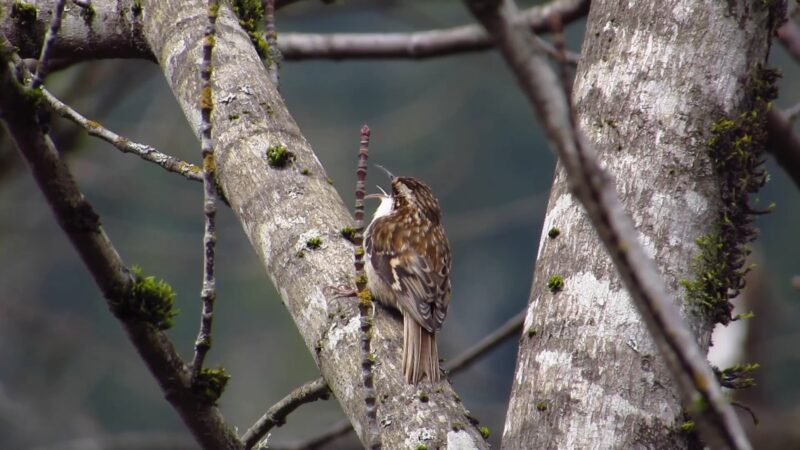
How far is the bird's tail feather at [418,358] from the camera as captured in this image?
2.78m

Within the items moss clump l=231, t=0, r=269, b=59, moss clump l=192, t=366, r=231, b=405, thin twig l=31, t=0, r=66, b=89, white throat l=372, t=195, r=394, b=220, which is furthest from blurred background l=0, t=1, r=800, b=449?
thin twig l=31, t=0, r=66, b=89

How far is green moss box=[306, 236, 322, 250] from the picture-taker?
3025mm

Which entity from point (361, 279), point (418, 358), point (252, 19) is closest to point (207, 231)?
point (361, 279)

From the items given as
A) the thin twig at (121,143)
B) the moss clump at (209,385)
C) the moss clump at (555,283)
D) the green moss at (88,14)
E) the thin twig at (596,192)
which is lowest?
the thin twig at (596,192)

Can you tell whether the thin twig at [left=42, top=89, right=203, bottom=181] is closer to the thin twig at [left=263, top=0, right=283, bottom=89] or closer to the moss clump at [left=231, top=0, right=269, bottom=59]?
the thin twig at [left=263, top=0, right=283, bottom=89]

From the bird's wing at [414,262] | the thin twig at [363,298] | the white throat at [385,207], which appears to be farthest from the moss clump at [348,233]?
the white throat at [385,207]

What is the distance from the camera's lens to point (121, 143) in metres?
2.89

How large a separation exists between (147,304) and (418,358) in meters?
0.97

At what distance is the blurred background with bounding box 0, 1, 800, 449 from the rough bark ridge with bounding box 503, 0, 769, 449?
4284 mm

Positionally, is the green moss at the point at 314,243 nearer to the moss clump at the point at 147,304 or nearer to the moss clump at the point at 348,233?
the moss clump at the point at 348,233

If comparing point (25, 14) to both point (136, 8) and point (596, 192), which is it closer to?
point (136, 8)

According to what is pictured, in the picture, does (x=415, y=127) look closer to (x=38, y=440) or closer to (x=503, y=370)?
(x=38, y=440)

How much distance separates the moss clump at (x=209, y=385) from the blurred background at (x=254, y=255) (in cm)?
411

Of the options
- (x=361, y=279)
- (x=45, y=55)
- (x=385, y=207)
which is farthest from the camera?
(x=385, y=207)
